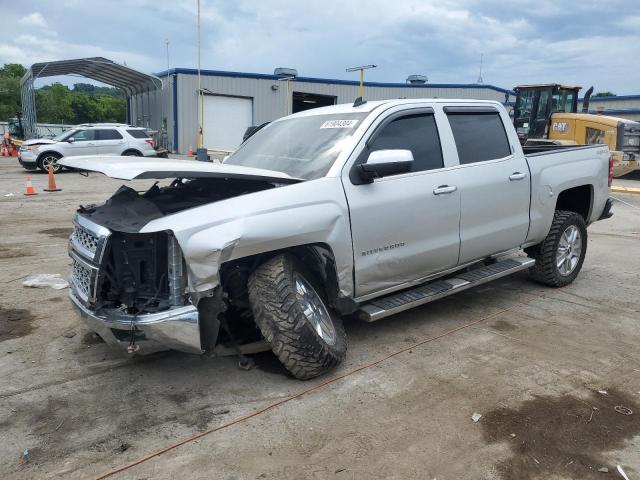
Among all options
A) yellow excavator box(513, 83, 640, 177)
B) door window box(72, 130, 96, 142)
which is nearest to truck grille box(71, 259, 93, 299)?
yellow excavator box(513, 83, 640, 177)

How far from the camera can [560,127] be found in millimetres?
17125

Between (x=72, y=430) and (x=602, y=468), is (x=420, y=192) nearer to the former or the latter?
(x=602, y=468)

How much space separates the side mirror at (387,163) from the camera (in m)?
3.80

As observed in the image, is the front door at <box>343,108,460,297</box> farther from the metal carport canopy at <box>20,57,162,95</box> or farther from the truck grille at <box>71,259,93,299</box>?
Answer: the metal carport canopy at <box>20,57,162,95</box>

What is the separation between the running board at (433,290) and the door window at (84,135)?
59.4 ft

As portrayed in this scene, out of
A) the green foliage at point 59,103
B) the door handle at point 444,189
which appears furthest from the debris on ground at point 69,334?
the green foliage at point 59,103

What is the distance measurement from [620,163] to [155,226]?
54.0 feet

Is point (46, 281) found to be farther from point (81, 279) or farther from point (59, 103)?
A: point (59, 103)

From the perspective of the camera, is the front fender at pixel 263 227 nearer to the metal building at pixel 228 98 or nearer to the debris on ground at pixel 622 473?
the debris on ground at pixel 622 473

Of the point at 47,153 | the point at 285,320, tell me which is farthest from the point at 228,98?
the point at 285,320

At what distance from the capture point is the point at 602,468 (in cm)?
284

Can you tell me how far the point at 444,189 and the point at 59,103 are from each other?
88984 millimetres

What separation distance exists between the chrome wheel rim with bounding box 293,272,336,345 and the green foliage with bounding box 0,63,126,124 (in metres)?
66.3

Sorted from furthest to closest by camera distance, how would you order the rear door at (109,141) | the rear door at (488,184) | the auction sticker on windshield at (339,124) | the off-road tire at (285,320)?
the rear door at (109,141), the rear door at (488,184), the auction sticker on windshield at (339,124), the off-road tire at (285,320)
